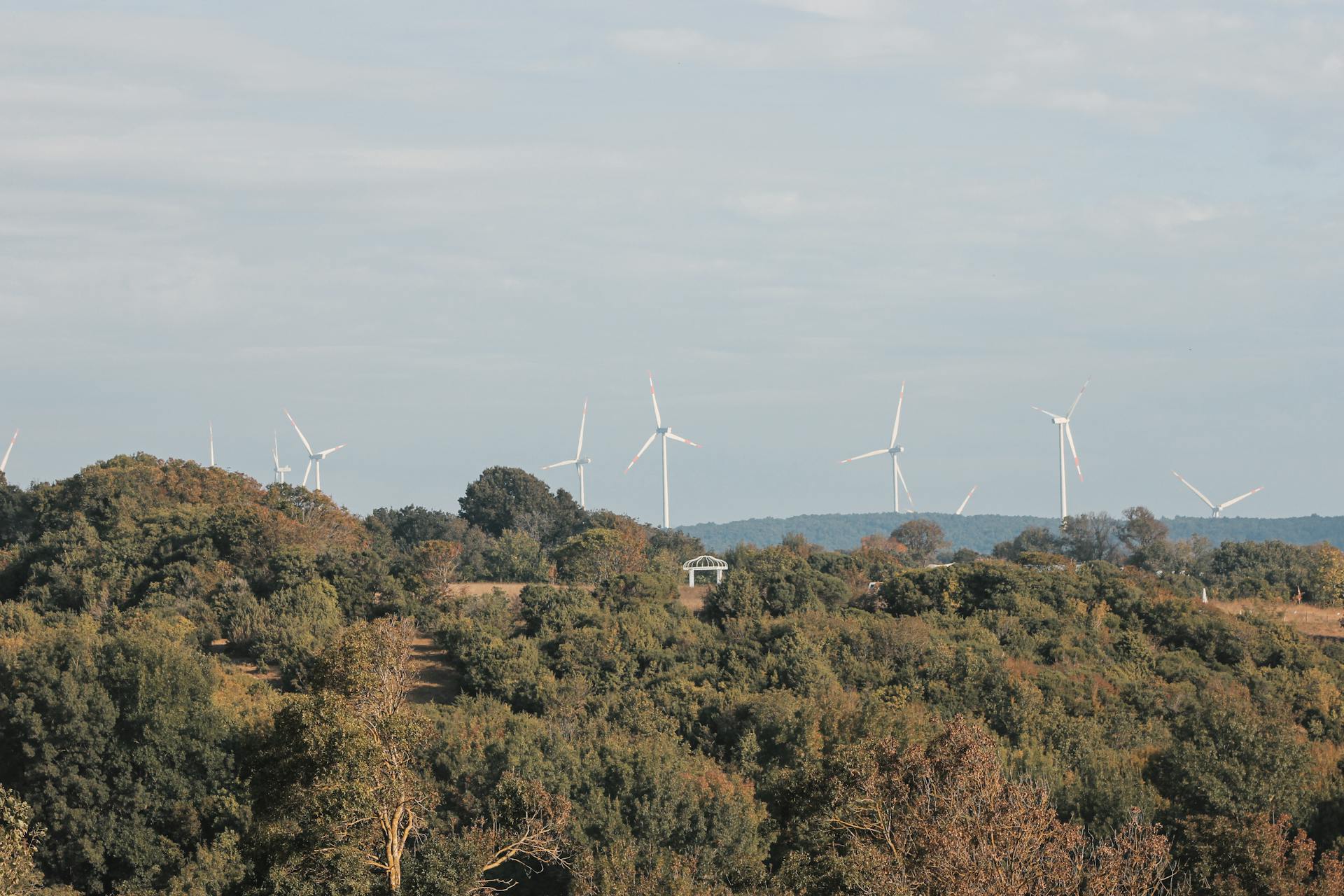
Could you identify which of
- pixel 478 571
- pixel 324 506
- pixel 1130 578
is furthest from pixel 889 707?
pixel 324 506

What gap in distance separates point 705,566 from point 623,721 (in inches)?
1303

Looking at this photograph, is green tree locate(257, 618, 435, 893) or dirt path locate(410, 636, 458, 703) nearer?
green tree locate(257, 618, 435, 893)

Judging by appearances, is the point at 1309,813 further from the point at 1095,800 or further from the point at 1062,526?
the point at 1062,526

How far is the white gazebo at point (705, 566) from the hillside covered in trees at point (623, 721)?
6.03ft

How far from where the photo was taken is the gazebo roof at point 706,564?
302ft

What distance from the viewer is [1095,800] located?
166ft

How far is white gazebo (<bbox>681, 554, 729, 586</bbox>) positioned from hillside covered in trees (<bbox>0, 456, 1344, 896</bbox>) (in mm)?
1838

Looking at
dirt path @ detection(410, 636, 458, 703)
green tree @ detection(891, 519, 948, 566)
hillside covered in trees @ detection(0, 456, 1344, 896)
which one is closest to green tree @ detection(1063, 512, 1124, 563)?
green tree @ detection(891, 519, 948, 566)

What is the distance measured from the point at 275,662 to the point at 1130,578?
145ft

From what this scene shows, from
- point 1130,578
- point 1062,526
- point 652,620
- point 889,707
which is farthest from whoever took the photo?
point 1062,526

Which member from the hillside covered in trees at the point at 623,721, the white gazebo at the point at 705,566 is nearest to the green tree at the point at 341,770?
the hillside covered in trees at the point at 623,721

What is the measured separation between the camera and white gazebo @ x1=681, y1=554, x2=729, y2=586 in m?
90.2

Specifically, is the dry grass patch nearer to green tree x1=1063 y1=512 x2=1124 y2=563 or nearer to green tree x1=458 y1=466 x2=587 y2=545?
green tree x1=1063 y1=512 x2=1124 y2=563

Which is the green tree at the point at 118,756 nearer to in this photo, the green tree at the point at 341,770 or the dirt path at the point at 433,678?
the dirt path at the point at 433,678
